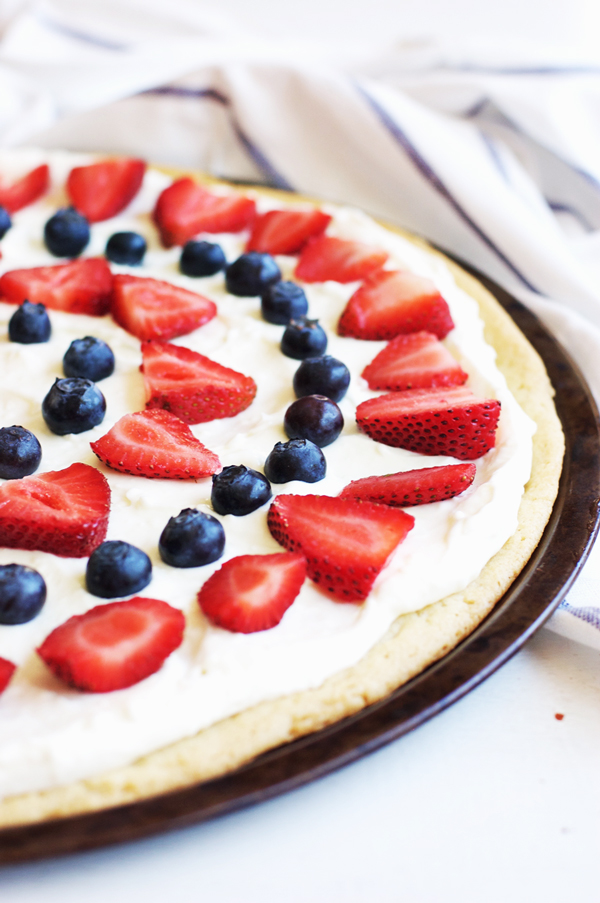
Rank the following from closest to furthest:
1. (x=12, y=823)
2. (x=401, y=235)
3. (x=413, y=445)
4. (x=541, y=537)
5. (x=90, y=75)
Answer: (x=12, y=823)
(x=541, y=537)
(x=413, y=445)
(x=401, y=235)
(x=90, y=75)

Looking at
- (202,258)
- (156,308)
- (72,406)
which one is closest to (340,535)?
(72,406)

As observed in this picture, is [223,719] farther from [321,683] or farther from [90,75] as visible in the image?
[90,75]

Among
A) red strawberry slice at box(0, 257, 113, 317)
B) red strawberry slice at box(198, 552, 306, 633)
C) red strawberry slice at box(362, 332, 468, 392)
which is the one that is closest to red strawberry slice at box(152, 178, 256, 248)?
red strawberry slice at box(0, 257, 113, 317)

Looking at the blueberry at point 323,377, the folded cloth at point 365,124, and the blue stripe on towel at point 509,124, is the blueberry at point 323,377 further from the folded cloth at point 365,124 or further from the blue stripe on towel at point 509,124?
the blue stripe on towel at point 509,124

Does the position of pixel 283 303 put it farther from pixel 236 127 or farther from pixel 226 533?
pixel 236 127

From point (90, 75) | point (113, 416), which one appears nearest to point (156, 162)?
point (90, 75)

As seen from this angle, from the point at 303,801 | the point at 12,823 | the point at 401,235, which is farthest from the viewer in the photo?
the point at 401,235

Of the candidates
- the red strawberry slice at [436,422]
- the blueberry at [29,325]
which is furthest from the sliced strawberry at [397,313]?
the blueberry at [29,325]
